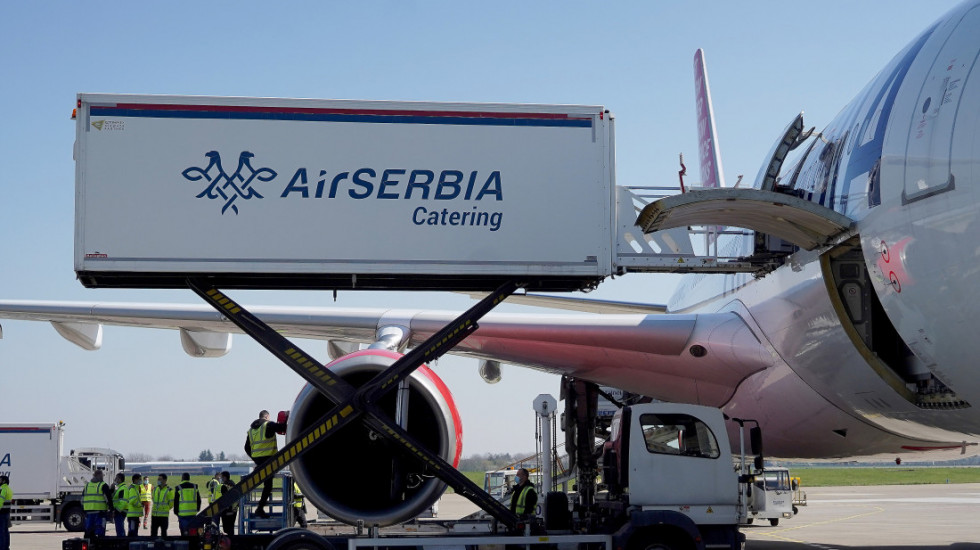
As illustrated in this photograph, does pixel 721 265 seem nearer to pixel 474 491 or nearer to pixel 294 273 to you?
pixel 474 491

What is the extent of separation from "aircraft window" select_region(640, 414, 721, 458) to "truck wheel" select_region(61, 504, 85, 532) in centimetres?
1632

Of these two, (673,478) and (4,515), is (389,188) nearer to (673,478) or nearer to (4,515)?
(673,478)

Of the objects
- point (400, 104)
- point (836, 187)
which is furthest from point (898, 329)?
point (400, 104)

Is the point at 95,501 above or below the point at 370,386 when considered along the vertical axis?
below

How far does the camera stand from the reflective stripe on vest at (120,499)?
50.4 feet

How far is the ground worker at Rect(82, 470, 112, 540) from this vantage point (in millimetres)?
14484

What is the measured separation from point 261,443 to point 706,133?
1143 centimetres

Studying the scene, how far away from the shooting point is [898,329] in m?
7.55

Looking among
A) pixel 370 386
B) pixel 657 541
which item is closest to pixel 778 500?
pixel 657 541

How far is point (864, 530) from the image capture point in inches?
666

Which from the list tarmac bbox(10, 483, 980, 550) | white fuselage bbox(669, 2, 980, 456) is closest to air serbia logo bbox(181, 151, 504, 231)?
white fuselage bbox(669, 2, 980, 456)

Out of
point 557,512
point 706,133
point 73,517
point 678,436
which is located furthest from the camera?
point 73,517

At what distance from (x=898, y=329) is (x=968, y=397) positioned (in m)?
0.63

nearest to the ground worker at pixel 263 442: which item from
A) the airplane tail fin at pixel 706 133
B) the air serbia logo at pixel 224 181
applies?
the air serbia logo at pixel 224 181
